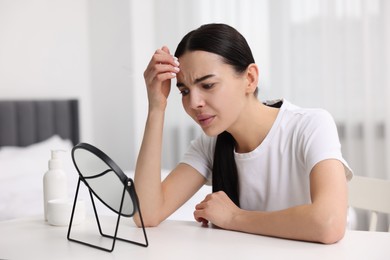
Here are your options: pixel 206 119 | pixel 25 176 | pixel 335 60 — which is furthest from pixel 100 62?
pixel 206 119

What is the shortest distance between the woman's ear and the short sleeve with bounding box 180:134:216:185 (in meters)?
0.20

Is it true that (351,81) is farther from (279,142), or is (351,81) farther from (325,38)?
(279,142)

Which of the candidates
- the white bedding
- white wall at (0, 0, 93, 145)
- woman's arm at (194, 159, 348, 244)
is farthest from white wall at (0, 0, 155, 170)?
woman's arm at (194, 159, 348, 244)

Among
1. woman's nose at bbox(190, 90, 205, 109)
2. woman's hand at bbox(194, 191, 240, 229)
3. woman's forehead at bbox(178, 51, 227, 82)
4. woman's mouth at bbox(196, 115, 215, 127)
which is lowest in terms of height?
woman's hand at bbox(194, 191, 240, 229)

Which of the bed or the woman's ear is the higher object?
the woman's ear

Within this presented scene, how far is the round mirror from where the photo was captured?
1192 mm

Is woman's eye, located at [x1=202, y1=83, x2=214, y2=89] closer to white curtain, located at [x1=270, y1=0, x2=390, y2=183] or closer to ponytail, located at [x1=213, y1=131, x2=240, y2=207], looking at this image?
ponytail, located at [x1=213, y1=131, x2=240, y2=207]

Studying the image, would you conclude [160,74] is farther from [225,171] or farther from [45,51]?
[45,51]

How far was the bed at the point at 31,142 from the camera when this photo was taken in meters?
2.83

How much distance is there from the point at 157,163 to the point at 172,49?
247 cm

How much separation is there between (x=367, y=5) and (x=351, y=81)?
441 mm

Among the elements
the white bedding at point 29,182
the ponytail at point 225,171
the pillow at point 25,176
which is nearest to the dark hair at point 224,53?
the ponytail at point 225,171

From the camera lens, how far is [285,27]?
3.48 metres

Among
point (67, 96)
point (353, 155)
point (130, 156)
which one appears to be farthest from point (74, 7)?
point (353, 155)
